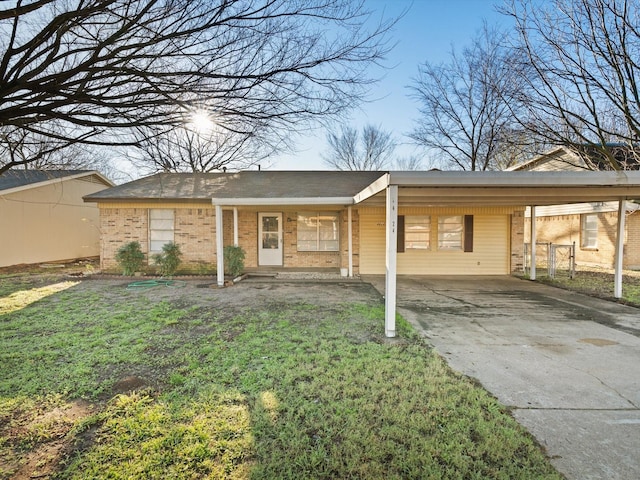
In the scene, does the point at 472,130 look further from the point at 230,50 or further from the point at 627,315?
the point at 230,50

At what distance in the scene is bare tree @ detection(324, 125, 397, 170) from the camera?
25469 millimetres

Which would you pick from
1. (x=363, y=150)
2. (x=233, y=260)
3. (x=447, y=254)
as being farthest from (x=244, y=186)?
(x=363, y=150)

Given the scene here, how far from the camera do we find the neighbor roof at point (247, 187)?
34.4 feet

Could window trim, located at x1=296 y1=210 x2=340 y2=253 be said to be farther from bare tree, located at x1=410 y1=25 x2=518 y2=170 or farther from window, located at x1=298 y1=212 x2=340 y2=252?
bare tree, located at x1=410 y1=25 x2=518 y2=170

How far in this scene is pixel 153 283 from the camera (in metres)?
9.64

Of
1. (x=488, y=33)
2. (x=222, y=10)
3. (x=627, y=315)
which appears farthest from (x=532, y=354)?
(x=488, y=33)

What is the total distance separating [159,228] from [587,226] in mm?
18022

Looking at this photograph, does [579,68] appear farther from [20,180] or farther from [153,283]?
[20,180]

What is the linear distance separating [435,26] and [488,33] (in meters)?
8.90

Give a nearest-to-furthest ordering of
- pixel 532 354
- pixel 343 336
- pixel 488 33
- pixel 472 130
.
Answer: pixel 532 354 → pixel 343 336 → pixel 488 33 → pixel 472 130

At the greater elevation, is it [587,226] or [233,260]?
[587,226]

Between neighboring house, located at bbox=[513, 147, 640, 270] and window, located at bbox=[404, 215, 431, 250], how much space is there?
4857 millimetres

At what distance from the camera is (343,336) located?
4.95 m

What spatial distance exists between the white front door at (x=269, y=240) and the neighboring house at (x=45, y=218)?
23.5 feet
